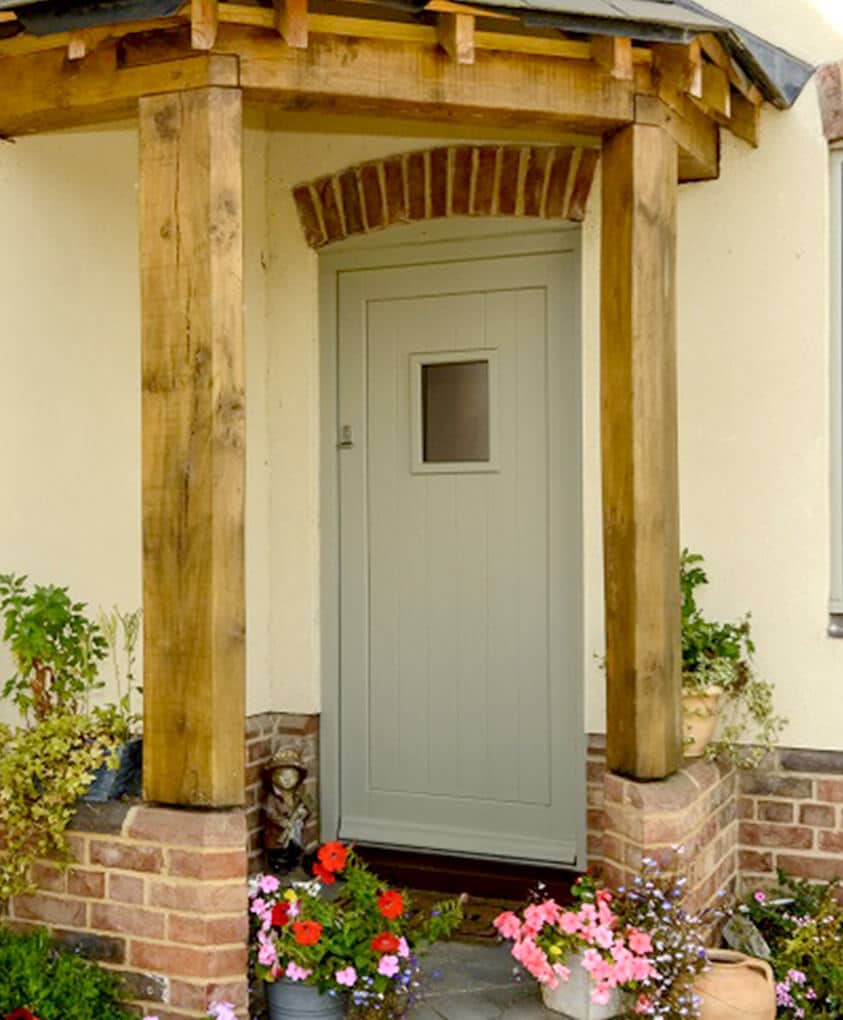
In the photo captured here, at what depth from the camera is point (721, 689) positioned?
14.7 feet

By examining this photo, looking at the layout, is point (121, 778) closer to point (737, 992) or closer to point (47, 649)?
point (47, 649)

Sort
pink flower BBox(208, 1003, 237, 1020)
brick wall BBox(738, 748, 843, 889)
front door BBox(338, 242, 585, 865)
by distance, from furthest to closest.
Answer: front door BBox(338, 242, 585, 865), brick wall BBox(738, 748, 843, 889), pink flower BBox(208, 1003, 237, 1020)

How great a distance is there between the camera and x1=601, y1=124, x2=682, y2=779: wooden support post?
13.1 feet

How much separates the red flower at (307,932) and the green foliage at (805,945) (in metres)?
1.51

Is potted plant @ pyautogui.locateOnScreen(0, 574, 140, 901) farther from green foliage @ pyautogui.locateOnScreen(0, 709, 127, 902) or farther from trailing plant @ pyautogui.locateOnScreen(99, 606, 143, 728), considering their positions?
trailing plant @ pyautogui.locateOnScreen(99, 606, 143, 728)

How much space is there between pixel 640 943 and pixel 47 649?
189cm

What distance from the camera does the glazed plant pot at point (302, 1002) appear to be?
144 inches

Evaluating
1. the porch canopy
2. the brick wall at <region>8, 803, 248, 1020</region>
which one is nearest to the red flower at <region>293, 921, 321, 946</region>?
the brick wall at <region>8, 803, 248, 1020</region>

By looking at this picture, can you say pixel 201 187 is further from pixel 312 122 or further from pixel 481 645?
pixel 481 645

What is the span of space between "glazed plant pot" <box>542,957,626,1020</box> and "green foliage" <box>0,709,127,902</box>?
1.46 metres

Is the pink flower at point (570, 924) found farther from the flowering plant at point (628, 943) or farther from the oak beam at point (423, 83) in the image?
the oak beam at point (423, 83)

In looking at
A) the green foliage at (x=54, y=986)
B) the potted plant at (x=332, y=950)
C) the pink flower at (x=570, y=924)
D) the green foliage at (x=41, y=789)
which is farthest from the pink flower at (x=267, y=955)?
the pink flower at (x=570, y=924)

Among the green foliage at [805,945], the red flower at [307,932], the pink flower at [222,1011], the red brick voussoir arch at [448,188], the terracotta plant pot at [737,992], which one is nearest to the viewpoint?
the pink flower at [222,1011]

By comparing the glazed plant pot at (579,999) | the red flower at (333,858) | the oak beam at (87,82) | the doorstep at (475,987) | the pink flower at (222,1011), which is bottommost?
the doorstep at (475,987)
